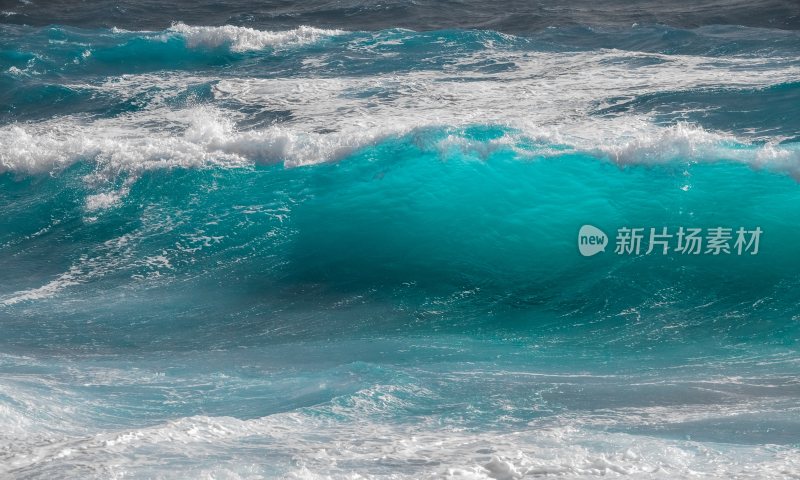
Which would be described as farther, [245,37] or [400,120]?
[245,37]

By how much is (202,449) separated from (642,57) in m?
8.13

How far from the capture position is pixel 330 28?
12.4 meters

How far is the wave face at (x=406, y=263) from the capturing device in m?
3.72

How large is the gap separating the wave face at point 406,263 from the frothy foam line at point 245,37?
1.87 feet

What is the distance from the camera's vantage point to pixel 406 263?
245 inches

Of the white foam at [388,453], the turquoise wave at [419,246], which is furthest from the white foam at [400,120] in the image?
the white foam at [388,453]

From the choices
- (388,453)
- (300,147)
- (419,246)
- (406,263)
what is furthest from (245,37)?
(388,453)

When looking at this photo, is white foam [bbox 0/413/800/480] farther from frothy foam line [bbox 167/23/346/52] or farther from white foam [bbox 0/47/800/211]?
frothy foam line [bbox 167/23/346/52]

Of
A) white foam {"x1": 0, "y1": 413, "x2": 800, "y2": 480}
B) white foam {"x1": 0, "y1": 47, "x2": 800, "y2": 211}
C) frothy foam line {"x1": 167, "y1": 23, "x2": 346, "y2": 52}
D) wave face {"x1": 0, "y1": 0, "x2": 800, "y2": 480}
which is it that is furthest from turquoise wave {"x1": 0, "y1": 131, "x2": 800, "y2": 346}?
frothy foam line {"x1": 167, "y1": 23, "x2": 346, "y2": 52}

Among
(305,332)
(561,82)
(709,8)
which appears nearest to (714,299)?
(305,332)

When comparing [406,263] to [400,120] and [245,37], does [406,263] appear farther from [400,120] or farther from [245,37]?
[245,37]

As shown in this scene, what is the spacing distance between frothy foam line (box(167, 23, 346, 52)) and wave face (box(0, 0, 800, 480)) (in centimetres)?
57

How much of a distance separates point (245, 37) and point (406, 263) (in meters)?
6.65

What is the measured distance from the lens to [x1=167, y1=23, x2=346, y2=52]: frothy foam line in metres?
11.7
